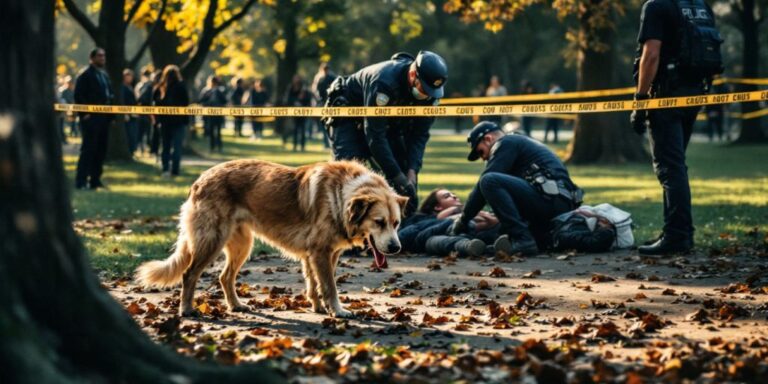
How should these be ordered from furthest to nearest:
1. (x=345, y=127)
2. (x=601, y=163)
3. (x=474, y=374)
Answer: (x=601, y=163) → (x=345, y=127) → (x=474, y=374)

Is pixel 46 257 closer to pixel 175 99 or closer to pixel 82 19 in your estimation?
pixel 175 99

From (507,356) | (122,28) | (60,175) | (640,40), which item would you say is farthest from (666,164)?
(122,28)

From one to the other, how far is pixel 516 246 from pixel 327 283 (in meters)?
3.42

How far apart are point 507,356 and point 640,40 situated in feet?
16.1

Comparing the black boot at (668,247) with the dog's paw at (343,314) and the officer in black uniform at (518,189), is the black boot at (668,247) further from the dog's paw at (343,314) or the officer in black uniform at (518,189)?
the dog's paw at (343,314)

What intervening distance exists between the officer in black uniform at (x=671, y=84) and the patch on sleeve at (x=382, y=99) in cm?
233

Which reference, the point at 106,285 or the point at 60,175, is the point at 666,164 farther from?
the point at 60,175

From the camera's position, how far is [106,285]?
335 inches

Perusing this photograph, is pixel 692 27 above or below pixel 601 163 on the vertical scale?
above

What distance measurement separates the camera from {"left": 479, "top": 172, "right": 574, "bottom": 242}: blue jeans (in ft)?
32.8

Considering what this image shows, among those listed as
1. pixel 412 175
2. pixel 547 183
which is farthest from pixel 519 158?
pixel 412 175

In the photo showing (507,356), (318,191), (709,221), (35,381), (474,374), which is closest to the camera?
(35,381)

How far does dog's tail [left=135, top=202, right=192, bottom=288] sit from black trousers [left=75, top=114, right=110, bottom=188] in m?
11.0

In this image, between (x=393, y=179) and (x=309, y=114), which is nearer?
(x=393, y=179)
